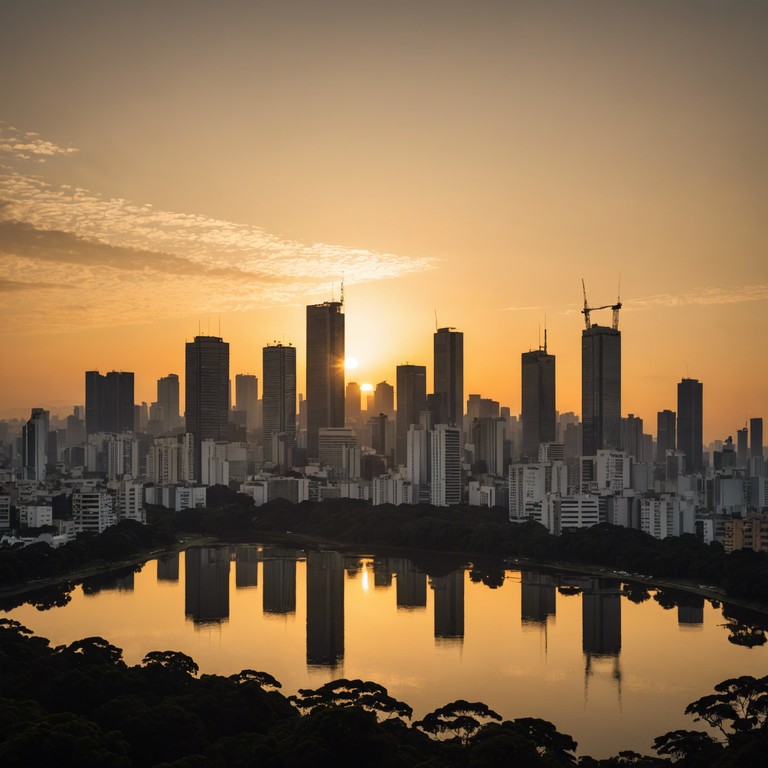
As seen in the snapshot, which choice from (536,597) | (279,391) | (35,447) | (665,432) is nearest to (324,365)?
(279,391)

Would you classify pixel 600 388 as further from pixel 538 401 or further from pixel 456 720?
pixel 456 720

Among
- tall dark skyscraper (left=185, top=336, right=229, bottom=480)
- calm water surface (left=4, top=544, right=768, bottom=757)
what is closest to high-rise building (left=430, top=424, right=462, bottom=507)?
calm water surface (left=4, top=544, right=768, bottom=757)

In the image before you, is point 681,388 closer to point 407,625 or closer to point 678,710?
point 407,625

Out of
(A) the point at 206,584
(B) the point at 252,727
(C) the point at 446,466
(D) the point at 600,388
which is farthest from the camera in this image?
(D) the point at 600,388

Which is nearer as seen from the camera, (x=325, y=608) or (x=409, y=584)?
(x=325, y=608)

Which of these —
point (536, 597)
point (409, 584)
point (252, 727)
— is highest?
point (252, 727)

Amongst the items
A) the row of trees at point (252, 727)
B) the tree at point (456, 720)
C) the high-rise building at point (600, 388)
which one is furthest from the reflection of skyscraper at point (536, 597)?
the high-rise building at point (600, 388)

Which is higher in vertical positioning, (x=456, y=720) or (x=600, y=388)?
(x=600, y=388)
